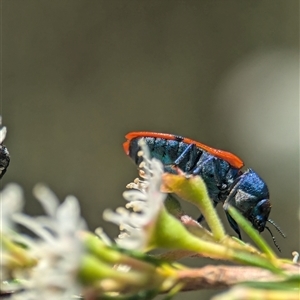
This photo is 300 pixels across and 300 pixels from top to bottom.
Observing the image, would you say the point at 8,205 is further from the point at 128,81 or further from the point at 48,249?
the point at 128,81

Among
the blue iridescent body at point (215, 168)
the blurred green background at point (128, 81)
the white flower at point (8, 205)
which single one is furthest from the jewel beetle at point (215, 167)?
the blurred green background at point (128, 81)

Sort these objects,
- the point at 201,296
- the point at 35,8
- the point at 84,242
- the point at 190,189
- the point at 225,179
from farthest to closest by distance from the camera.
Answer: the point at 35,8, the point at 201,296, the point at 225,179, the point at 190,189, the point at 84,242

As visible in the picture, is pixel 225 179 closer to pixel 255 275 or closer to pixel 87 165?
pixel 255 275

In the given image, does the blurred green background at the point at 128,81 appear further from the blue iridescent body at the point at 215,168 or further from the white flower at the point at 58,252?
the white flower at the point at 58,252

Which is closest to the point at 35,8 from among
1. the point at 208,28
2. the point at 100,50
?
the point at 100,50

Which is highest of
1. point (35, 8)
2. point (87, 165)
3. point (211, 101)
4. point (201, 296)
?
point (35, 8)

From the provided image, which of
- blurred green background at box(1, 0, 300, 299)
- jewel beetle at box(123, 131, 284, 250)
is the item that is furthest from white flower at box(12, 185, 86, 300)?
blurred green background at box(1, 0, 300, 299)

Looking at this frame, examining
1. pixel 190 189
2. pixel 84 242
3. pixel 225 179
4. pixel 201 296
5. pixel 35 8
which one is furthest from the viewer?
pixel 35 8

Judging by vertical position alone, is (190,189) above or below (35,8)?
below

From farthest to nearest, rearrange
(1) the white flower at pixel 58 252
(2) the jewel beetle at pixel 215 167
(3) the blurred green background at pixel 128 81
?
(3) the blurred green background at pixel 128 81
(2) the jewel beetle at pixel 215 167
(1) the white flower at pixel 58 252
